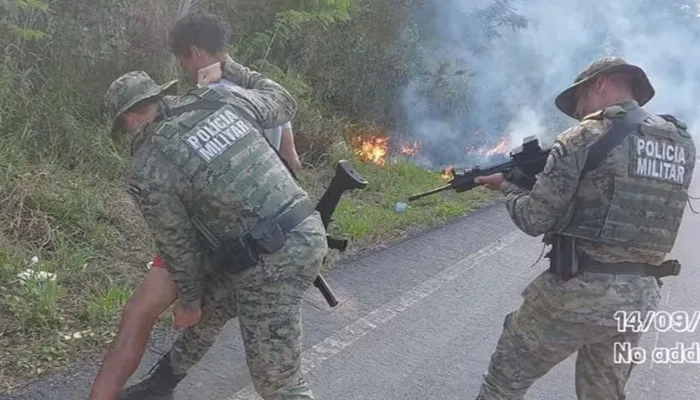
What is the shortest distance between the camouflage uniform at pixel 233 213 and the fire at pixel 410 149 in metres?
7.81

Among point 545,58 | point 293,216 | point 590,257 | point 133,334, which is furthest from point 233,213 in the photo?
point 545,58

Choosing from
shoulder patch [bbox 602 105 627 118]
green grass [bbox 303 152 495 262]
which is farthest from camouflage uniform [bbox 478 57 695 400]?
green grass [bbox 303 152 495 262]

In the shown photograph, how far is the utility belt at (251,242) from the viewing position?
258 cm

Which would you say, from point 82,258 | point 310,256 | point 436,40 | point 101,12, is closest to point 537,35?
point 436,40

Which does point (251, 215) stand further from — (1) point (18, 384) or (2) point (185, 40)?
(1) point (18, 384)

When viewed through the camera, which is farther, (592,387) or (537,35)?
(537,35)

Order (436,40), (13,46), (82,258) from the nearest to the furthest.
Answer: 1. (82,258)
2. (13,46)
3. (436,40)

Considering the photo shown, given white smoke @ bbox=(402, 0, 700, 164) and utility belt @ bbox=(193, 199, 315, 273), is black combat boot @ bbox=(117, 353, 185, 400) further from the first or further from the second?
white smoke @ bbox=(402, 0, 700, 164)

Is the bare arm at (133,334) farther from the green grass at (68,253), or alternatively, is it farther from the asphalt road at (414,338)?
the green grass at (68,253)

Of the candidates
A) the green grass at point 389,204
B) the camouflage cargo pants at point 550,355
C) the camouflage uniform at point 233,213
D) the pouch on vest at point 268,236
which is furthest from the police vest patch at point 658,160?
the green grass at point 389,204

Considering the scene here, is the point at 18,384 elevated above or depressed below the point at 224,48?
below

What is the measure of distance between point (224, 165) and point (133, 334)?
3.17 feet

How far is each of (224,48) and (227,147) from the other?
95 cm

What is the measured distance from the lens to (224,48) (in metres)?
3.33
